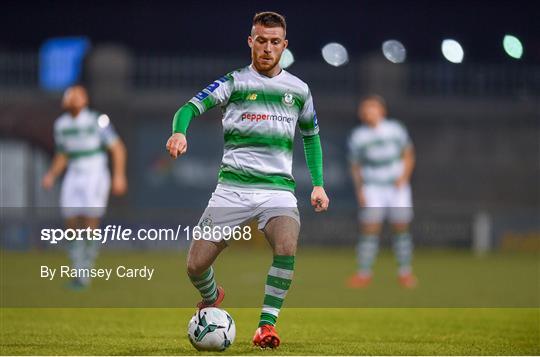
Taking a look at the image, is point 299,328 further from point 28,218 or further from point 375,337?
point 28,218

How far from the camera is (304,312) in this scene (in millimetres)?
10734

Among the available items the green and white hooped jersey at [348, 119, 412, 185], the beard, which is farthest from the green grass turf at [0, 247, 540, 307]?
the beard

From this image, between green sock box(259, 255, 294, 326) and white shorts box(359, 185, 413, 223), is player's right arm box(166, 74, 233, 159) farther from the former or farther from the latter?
white shorts box(359, 185, 413, 223)

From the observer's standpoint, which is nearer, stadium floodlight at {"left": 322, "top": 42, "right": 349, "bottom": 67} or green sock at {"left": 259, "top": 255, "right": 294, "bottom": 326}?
green sock at {"left": 259, "top": 255, "right": 294, "bottom": 326}

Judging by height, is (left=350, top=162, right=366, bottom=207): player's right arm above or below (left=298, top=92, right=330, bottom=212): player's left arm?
below

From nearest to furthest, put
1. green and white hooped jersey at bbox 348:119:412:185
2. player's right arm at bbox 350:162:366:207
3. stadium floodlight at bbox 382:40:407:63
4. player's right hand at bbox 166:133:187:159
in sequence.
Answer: player's right hand at bbox 166:133:187:159
player's right arm at bbox 350:162:366:207
green and white hooped jersey at bbox 348:119:412:185
stadium floodlight at bbox 382:40:407:63

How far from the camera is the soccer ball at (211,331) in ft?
24.1

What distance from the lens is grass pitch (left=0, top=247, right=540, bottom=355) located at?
795cm

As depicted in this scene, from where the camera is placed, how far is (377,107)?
49.5 feet

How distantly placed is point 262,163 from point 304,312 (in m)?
3.54

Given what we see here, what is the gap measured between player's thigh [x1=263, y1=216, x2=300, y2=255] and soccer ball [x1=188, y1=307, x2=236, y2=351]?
546 mm

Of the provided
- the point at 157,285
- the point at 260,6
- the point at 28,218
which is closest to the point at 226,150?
the point at 157,285

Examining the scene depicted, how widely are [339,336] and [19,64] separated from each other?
52.8ft

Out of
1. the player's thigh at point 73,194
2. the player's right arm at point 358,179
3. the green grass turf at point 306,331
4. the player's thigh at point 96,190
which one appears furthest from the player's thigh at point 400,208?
the player's thigh at point 73,194
